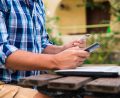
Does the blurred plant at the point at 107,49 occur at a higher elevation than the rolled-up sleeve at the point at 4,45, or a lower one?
lower

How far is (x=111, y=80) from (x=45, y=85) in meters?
0.37

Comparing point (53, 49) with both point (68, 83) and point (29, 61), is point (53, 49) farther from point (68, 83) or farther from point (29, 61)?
point (68, 83)

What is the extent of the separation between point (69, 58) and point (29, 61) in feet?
0.81

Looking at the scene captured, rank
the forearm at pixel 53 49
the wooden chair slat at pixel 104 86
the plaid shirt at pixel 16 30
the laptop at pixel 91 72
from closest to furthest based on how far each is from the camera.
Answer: the wooden chair slat at pixel 104 86, the laptop at pixel 91 72, the plaid shirt at pixel 16 30, the forearm at pixel 53 49

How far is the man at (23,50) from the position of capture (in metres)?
2.71

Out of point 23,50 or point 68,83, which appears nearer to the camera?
point 68,83

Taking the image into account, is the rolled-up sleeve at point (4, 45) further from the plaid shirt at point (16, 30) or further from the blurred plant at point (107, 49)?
the blurred plant at point (107, 49)

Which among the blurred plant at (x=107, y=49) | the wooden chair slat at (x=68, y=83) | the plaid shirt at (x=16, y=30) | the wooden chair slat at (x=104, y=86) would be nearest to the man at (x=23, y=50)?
the plaid shirt at (x=16, y=30)

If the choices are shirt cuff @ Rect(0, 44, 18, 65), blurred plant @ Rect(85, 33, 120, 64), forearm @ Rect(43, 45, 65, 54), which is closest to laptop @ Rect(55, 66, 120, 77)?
shirt cuff @ Rect(0, 44, 18, 65)

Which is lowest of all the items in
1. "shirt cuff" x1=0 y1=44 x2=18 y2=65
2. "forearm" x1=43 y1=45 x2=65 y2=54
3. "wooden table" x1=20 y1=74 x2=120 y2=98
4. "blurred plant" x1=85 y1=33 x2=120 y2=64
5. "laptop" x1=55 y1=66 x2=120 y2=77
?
"blurred plant" x1=85 y1=33 x2=120 y2=64

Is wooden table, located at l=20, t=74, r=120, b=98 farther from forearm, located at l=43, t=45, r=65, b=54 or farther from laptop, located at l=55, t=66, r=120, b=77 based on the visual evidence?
forearm, located at l=43, t=45, r=65, b=54

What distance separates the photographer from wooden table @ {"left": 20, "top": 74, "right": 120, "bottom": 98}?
219cm

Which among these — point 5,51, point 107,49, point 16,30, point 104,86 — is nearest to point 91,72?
point 104,86

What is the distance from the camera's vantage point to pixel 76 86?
2250 millimetres
